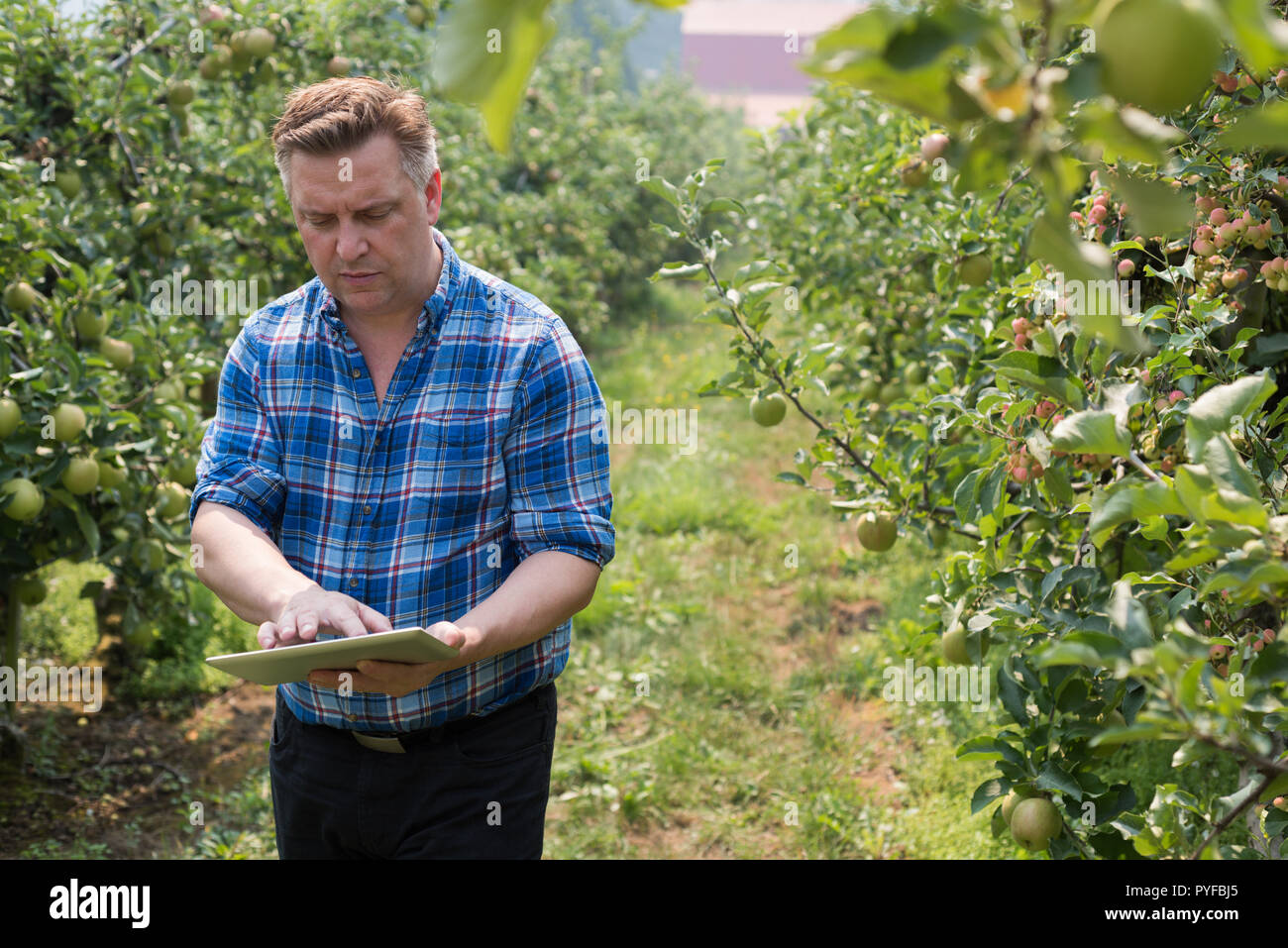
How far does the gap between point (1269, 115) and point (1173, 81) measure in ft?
0.26

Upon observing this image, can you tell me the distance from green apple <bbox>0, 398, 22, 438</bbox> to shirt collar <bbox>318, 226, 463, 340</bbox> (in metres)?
1.15

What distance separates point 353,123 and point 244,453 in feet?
1.76

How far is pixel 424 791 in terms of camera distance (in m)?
1.71

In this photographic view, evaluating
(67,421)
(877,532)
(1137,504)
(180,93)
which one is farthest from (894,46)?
(180,93)

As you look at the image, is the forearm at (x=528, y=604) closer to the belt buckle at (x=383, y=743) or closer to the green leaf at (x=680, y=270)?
the belt buckle at (x=383, y=743)

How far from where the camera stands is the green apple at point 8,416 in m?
2.52

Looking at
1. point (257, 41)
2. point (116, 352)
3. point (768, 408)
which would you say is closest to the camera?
point (768, 408)

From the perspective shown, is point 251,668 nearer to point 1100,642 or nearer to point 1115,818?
point 1100,642

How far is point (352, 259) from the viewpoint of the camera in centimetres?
167

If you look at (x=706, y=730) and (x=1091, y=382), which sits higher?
(x=1091, y=382)

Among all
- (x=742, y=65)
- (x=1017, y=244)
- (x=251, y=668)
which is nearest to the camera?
(x=251, y=668)

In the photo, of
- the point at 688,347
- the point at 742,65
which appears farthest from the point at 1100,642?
the point at 742,65

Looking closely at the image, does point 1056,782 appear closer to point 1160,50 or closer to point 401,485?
point 401,485

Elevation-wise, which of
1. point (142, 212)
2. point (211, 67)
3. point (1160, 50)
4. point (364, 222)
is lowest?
point (1160, 50)
